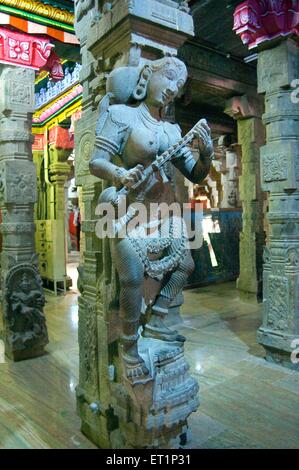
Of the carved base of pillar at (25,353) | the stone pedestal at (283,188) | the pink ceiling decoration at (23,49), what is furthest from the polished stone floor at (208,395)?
the pink ceiling decoration at (23,49)

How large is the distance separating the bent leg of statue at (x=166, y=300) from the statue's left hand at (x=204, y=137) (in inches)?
23.3

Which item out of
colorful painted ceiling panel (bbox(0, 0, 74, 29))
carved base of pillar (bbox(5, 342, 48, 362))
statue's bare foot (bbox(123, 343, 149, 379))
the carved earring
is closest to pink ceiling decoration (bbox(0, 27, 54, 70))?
colorful painted ceiling panel (bbox(0, 0, 74, 29))

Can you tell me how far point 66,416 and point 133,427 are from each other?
1.10 metres

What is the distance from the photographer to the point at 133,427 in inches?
82.0

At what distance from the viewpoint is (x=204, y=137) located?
2.08 meters

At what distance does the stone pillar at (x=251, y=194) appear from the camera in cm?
687

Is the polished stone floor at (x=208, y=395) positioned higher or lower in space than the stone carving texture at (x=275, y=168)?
lower

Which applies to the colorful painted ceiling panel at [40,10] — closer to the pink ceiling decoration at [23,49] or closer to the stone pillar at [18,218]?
the pink ceiling decoration at [23,49]

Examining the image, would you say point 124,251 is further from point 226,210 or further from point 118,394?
point 226,210

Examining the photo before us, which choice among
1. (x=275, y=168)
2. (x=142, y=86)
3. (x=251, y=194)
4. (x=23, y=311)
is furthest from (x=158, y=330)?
(x=251, y=194)

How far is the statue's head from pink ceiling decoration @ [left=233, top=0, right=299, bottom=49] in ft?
7.50

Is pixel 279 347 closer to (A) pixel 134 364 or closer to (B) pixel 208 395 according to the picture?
(B) pixel 208 395
